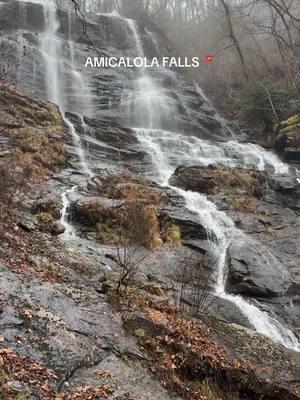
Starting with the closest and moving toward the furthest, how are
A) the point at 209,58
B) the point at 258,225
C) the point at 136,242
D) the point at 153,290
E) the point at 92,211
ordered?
the point at 153,290, the point at 136,242, the point at 92,211, the point at 258,225, the point at 209,58

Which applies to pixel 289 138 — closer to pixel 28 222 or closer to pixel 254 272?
pixel 254 272

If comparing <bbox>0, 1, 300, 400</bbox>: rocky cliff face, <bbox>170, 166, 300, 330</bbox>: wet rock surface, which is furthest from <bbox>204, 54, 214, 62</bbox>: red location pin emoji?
<bbox>170, 166, 300, 330</bbox>: wet rock surface

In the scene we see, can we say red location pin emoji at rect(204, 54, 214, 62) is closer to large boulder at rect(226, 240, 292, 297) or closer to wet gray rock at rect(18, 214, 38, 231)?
large boulder at rect(226, 240, 292, 297)

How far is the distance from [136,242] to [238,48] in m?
14.6

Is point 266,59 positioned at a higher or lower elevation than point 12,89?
higher

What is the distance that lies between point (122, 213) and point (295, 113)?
12714mm

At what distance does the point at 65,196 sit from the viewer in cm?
1187

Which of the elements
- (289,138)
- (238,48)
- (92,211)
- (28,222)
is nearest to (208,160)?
(289,138)

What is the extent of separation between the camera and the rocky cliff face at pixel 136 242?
5090 mm

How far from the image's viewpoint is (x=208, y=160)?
17.6 metres

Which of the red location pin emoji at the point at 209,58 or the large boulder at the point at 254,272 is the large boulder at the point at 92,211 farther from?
the red location pin emoji at the point at 209,58

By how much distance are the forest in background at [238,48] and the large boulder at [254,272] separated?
6.26m

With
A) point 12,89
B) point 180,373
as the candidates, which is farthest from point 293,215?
point 12,89

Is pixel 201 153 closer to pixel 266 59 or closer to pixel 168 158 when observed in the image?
pixel 168 158
